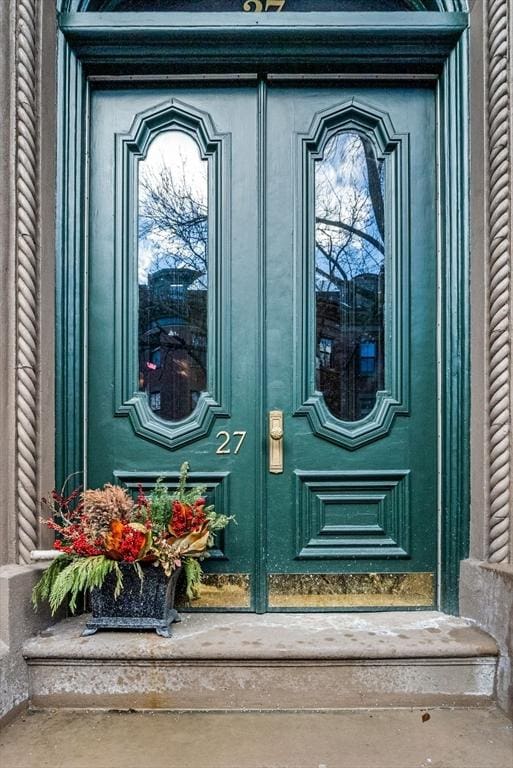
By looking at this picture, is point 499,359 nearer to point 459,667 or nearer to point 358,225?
point 358,225

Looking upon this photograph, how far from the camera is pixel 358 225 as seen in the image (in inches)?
104

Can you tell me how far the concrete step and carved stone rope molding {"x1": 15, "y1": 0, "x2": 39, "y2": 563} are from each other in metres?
0.55

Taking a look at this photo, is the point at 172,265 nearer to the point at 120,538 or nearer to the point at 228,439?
the point at 228,439

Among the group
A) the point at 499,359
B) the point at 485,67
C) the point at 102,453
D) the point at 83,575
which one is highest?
the point at 485,67

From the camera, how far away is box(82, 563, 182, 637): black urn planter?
2199mm

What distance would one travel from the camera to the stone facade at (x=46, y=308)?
7.40ft

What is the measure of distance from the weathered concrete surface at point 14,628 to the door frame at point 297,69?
1.56ft

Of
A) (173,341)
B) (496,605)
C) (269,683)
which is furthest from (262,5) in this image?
(269,683)

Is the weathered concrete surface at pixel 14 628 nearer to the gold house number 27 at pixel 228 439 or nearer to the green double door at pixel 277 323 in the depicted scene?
the green double door at pixel 277 323

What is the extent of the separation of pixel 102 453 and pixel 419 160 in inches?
85.2

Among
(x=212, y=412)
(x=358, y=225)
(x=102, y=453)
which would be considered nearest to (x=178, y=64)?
(x=358, y=225)

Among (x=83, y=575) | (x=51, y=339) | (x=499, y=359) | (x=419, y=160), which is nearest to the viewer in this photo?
(x=83, y=575)

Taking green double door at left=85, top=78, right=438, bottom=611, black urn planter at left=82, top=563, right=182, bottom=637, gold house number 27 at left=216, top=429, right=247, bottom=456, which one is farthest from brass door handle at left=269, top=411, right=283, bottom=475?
black urn planter at left=82, top=563, right=182, bottom=637

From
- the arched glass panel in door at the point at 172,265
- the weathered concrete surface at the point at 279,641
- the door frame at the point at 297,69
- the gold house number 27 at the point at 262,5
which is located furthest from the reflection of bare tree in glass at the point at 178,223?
the weathered concrete surface at the point at 279,641
